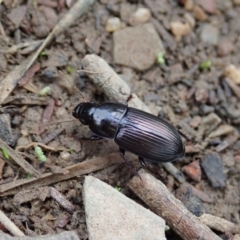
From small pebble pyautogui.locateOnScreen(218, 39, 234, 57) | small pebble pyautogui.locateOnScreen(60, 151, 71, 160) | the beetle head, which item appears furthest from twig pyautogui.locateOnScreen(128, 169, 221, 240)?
small pebble pyautogui.locateOnScreen(218, 39, 234, 57)

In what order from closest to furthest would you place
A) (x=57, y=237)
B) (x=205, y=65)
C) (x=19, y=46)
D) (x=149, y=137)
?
(x=57, y=237), (x=149, y=137), (x=19, y=46), (x=205, y=65)

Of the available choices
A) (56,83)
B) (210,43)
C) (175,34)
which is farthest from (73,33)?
(210,43)

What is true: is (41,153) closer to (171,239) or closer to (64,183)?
(64,183)

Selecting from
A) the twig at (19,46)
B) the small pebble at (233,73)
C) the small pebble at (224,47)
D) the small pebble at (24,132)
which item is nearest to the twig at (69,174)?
the small pebble at (24,132)

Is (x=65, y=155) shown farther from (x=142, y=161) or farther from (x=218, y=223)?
(x=218, y=223)

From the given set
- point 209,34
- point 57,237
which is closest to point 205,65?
point 209,34

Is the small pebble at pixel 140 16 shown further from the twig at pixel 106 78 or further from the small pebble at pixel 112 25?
the twig at pixel 106 78
